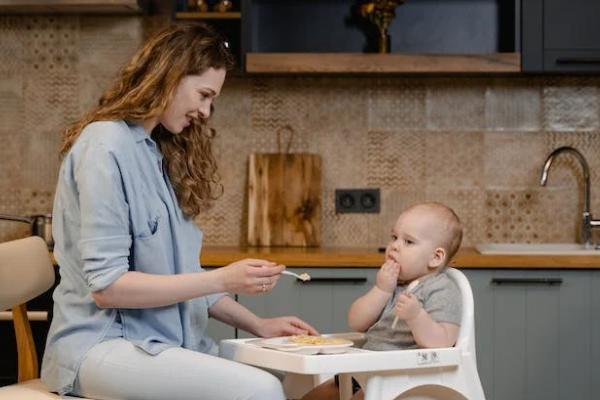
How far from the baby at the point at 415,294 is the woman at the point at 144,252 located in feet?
0.55

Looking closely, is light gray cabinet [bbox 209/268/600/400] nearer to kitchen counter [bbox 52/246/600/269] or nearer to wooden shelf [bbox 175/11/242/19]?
kitchen counter [bbox 52/246/600/269]

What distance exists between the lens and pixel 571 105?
394 centimetres

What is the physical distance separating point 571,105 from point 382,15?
77 centimetres

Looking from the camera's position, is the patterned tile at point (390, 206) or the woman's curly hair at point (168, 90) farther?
the patterned tile at point (390, 206)

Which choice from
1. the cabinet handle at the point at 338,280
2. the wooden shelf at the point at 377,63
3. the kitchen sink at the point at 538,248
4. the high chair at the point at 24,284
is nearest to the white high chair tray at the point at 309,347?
the high chair at the point at 24,284

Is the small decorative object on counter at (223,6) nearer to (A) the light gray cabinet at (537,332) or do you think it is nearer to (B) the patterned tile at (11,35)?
(B) the patterned tile at (11,35)

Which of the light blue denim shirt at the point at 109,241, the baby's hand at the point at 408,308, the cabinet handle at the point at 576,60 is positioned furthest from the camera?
the cabinet handle at the point at 576,60

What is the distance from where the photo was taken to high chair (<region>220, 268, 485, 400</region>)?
190 centimetres

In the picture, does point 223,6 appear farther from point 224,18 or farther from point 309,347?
point 309,347

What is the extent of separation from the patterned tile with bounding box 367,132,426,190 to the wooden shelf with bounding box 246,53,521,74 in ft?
1.14

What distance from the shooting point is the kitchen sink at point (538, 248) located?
12.0 ft

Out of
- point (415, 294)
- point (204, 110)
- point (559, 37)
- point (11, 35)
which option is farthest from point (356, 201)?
point (204, 110)

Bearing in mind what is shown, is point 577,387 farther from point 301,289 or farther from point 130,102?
point 130,102

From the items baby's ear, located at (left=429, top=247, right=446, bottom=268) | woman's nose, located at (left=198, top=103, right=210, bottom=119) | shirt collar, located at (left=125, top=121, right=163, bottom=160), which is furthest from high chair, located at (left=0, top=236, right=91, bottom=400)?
baby's ear, located at (left=429, top=247, right=446, bottom=268)
